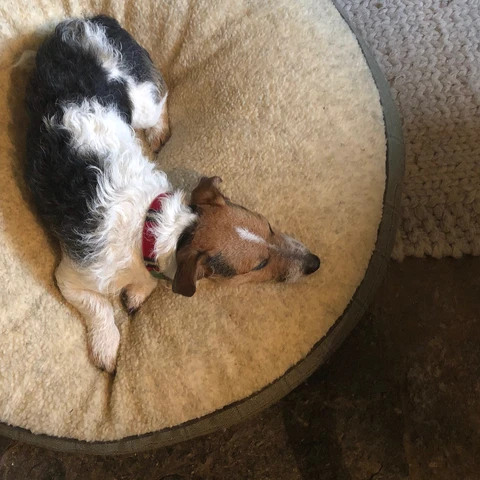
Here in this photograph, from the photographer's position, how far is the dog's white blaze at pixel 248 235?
232cm

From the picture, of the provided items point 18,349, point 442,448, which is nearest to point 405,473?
point 442,448

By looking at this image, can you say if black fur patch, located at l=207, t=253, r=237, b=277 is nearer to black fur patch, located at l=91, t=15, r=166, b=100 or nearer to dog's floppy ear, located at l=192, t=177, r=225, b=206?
dog's floppy ear, located at l=192, t=177, r=225, b=206

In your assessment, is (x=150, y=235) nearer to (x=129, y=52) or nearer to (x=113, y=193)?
(x=113, y=193)

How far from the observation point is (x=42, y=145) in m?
2.40

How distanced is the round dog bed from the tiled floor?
50cm

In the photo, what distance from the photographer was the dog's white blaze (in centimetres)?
232

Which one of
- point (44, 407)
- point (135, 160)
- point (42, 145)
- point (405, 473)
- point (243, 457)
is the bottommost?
point (405, 473)

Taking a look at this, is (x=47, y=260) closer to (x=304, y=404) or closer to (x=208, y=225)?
(x=208, y=225)

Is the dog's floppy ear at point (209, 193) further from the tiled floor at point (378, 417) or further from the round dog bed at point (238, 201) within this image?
the tiled floor at point (378, 417)

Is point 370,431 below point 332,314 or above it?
below

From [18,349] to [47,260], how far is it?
1.57 ft

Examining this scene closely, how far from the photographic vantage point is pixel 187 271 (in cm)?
219

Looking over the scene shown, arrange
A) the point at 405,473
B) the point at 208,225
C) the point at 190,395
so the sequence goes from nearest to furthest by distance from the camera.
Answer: the point at 208,225 < the point at 190,395 < the point at 405,473

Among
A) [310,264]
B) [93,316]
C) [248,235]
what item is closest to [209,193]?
[248,235]
